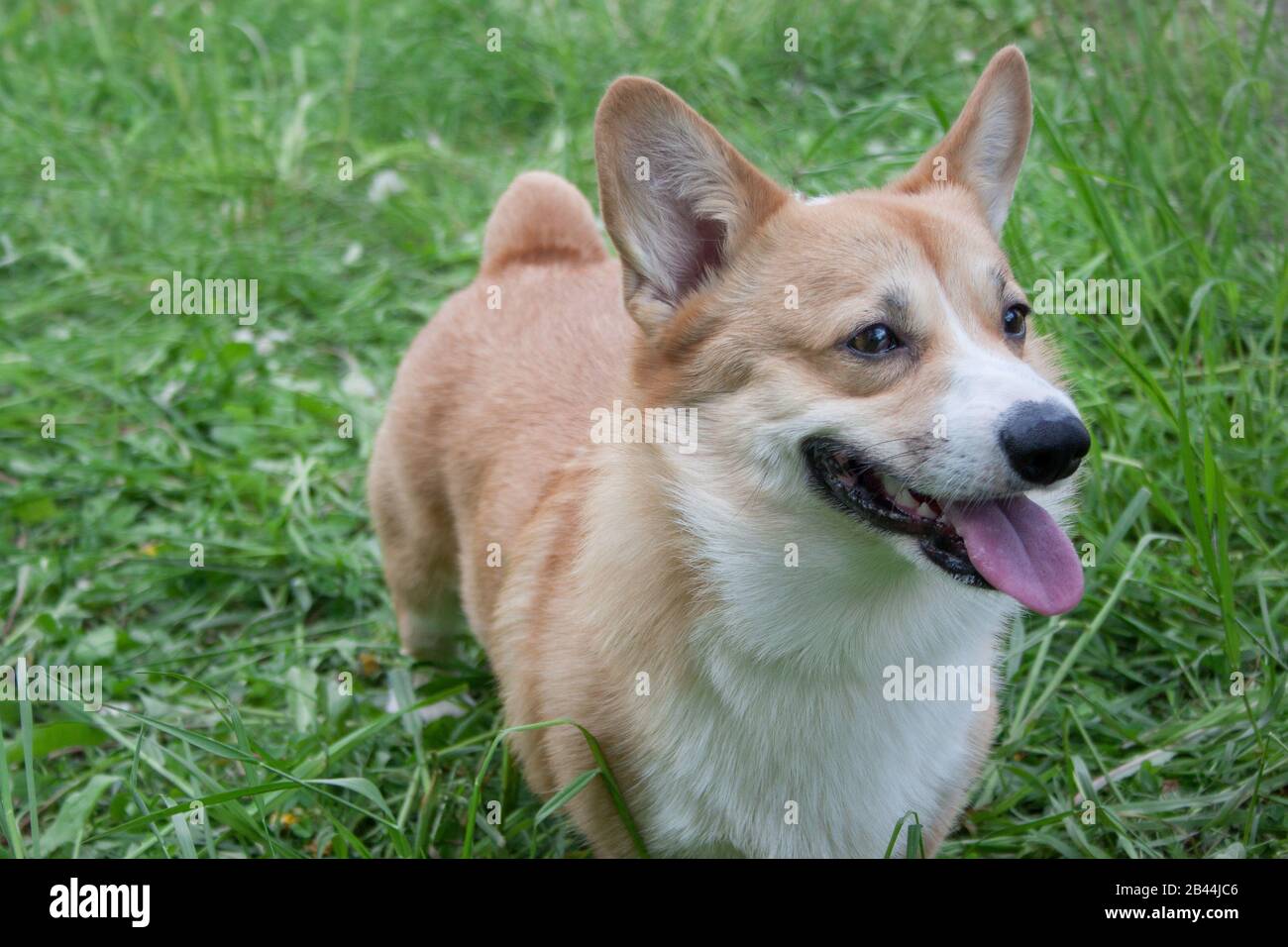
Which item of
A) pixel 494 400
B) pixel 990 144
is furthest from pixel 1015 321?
pixel 494 400

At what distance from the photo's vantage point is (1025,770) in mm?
3518

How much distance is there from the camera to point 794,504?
2709 millimetres

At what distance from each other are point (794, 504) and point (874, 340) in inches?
15.0

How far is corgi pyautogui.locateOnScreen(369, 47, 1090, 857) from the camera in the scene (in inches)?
103

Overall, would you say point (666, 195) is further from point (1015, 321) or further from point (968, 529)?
point (968, 529)

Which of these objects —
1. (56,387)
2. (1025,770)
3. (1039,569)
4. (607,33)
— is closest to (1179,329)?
(1025,770)

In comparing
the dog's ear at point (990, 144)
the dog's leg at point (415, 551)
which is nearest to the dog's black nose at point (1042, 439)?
the dog's ear at point (990, 144)

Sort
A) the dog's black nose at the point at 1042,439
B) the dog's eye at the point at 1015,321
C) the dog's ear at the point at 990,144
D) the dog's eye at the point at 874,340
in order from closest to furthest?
the dog's black nose at the point at 1042,439 → the dog's eye at the point at 874,340 → the dog's eye at the point at 1015,321 → the dog's ear at the point at 990,144

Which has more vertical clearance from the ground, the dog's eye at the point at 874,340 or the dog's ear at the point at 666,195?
the dog's ear at the point at 666,195

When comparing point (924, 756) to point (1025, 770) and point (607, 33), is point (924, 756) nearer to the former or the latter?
point (1025, 770)

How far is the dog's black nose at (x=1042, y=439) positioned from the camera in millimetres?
2404

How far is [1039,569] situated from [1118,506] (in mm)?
1706

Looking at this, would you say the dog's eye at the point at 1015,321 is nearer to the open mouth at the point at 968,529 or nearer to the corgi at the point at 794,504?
the corgi at the point at 794,504

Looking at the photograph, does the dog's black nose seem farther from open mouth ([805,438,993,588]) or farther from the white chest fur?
the white chest fur
